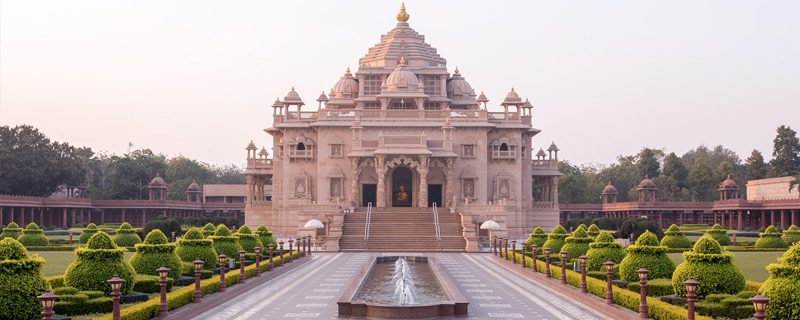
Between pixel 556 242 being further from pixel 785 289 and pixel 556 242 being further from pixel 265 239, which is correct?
pixel 785 289

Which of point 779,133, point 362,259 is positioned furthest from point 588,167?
point 362,259

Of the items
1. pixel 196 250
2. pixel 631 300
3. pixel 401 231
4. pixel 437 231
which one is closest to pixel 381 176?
pixel 401 231

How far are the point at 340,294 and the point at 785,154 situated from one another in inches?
2593

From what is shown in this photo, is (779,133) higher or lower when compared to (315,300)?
higher

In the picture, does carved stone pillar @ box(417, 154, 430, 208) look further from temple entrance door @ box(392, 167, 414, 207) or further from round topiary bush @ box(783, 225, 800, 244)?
round topiary bush @ box(783, 225, 800, 244)

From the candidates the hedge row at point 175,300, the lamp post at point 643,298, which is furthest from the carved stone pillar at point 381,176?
the lamp post at point 643,298

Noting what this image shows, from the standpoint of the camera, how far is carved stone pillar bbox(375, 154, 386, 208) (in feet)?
161

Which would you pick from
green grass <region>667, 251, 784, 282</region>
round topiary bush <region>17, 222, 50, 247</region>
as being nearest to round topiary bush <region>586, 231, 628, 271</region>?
green grass <region>667, 251, 784, 282</region>

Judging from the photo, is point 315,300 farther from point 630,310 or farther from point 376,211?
point 376,211

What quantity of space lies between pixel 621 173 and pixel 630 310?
87.8 meters

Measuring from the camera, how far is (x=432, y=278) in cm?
2494

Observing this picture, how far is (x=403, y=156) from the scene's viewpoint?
49406mm

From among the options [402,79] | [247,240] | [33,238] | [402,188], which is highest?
[402,79]

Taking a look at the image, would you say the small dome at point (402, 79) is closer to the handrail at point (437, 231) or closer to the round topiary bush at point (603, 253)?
the handrail at point (437, 231)
